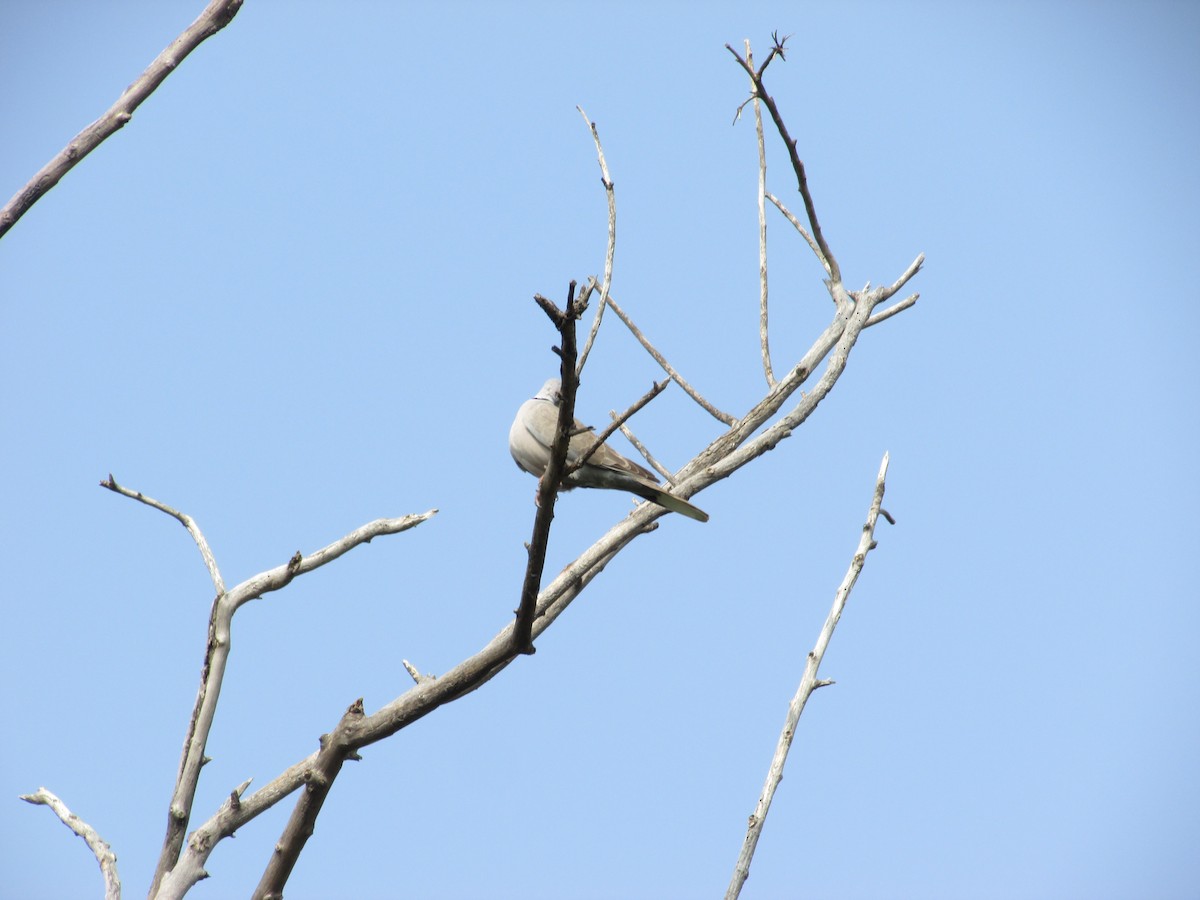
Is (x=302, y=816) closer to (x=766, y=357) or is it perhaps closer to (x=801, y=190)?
(x=766, y=357)

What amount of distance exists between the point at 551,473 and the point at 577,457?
5.21ft

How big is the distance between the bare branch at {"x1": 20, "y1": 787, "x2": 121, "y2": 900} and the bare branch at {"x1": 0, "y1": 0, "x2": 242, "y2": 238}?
3261 millimetres

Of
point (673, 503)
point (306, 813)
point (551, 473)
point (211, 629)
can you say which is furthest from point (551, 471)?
point (211, 629)

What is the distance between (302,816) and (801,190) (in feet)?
13.0

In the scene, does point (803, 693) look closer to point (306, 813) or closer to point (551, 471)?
point (551, 471)

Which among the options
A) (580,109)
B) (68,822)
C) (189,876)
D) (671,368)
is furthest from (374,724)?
(580,109)

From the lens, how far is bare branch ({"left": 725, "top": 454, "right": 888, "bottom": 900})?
4.34m

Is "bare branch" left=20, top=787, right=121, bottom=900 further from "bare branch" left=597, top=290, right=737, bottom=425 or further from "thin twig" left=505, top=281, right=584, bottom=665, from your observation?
"bare branch" left=597, top=290, right=737, bottom=425

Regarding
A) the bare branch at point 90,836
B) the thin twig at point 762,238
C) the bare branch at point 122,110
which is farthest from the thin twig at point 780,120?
the bare branch at point 90,836

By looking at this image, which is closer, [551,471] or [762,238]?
[551,471]

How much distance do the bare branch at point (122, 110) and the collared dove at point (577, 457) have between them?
216 cm

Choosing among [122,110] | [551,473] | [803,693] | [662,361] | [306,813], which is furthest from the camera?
[662,361]

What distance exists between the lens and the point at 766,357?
5.80 m

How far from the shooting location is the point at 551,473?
366cm
